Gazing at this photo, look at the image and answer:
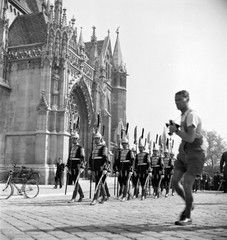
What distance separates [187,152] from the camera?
500 cm

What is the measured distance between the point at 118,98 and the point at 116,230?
1334 inches

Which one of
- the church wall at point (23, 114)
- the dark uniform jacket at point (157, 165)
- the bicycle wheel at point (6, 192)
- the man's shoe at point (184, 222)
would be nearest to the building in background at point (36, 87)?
the church wall at point (23, 114)

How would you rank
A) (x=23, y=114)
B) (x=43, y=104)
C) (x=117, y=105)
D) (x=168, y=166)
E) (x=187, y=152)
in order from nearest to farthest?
(x=187, y=152) → (x=168, y=166) → (x=43, y=104) → (x=23, y=114) → (x=117, y=105)

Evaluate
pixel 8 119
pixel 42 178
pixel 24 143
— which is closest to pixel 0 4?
pixel 8 119

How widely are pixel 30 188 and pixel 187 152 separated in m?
7.04

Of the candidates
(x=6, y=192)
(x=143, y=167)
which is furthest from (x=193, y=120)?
(x=6, y=192)

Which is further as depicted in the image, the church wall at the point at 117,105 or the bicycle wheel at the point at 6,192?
the church wall at the point at 117,105

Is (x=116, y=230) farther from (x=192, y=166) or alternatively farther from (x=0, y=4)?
(x=0, y=4)

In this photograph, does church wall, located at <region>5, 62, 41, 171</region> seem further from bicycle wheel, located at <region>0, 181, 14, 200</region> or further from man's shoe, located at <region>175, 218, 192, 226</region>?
man's shoe, located at <region>175, 218, 192, 226</region>

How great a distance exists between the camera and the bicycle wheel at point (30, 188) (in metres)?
10.5

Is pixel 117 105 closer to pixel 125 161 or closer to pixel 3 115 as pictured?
pixel 3 115

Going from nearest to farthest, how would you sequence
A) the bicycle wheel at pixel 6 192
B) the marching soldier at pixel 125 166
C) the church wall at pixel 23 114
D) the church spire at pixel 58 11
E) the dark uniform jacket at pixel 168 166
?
the bicycle wheel at pixel 6 192 < the marching soldier at pixel 125 166 < the dark uniform jacket at pixel 168 166 < the church wall at pixel 23 114 < the church spire at pixel 58 11

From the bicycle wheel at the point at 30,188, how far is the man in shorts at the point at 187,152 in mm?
6439

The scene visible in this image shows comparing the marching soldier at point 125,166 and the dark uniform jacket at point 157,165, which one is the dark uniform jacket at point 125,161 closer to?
the marching soldier at point 125,166
